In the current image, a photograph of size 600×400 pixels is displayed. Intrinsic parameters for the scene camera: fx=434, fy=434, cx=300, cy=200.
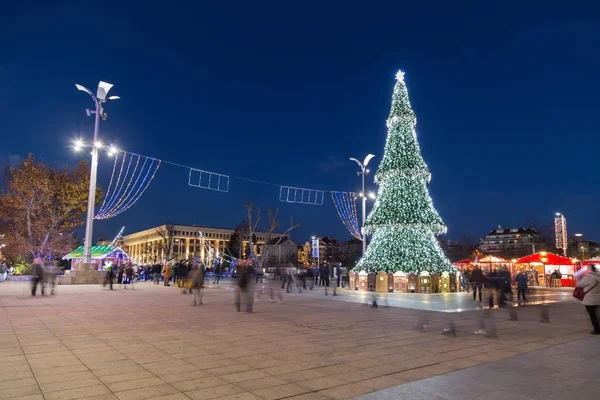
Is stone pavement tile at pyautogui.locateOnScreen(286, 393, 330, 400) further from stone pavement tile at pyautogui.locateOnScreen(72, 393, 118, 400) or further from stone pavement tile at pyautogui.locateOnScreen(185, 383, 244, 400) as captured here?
stone pavement tile at pyautogui.locateOnScreen(72, 393, 118, 400)

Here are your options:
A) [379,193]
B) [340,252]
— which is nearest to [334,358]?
[379,193]

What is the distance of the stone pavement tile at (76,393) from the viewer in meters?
4.82

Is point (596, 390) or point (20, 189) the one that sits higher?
point (20, 189)

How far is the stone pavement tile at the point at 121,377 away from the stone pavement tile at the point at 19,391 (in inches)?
29.7

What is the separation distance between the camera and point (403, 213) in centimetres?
2461

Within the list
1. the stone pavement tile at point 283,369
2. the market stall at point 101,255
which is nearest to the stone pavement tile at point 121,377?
the stone pavement tile at point 283,369

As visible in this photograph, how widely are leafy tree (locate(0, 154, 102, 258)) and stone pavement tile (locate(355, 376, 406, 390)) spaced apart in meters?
40.7

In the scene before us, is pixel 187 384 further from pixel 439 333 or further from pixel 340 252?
pixel 340 252

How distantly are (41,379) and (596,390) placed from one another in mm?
6929

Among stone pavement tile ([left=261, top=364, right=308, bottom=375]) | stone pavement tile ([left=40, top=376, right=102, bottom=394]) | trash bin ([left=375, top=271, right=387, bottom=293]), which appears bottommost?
stone pavement tile ([left=261, top=364, right=308, bottom=375])

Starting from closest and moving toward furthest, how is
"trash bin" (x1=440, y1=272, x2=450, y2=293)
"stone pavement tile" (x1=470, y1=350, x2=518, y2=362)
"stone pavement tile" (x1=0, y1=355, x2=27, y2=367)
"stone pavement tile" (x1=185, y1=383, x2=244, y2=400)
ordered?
"stone pavement tile" (x1=185, y1=383, x2=244, y2=400), "stone pavement tile" (x1=0, y1=355, x2=27, y2=367), "stone pavement tile" (x1=470, y1=350, x2=518, y2=362), "trash bin" (x1=440, y1=272, x2=450, y2=293)

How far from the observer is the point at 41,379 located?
5531mm

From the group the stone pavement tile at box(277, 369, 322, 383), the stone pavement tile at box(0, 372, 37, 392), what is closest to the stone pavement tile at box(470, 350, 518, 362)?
the stone pavement tile at box(277, 369, 322, 383)

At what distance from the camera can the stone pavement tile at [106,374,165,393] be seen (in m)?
5.21
